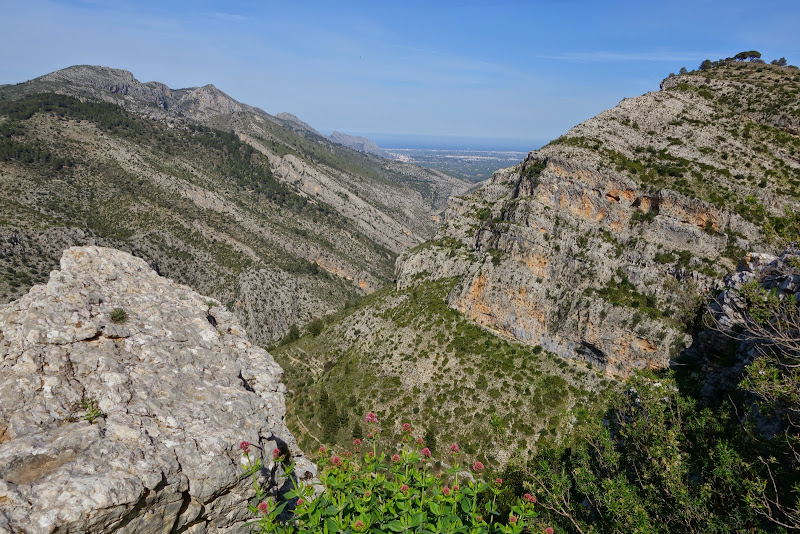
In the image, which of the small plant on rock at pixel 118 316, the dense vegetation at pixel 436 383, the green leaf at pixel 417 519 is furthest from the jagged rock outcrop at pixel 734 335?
the small plant on rock at pixel 118 316

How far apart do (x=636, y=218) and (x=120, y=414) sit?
53.8 metres

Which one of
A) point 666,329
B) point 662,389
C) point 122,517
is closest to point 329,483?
point 122,517

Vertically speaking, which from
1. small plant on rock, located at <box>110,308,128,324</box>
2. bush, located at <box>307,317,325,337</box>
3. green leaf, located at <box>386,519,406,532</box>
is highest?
small plant on rock, located at <box>110,308,128,324</box>

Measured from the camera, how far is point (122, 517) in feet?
22.1

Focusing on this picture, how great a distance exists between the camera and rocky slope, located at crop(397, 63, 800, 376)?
135 ft

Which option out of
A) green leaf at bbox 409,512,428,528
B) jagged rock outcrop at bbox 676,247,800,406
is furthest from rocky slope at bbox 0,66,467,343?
jagged rock outcrop at bbox 676,247,800,406

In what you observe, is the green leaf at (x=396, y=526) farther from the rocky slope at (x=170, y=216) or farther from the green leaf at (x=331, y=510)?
the rocky slope at (x=170, y=216)

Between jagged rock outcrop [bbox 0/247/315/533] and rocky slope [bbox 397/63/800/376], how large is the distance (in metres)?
41.4

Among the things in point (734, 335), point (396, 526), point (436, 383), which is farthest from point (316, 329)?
point (396, 526)

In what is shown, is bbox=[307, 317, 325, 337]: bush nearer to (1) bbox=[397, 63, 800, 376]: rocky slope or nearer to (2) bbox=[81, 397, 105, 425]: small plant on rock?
(1) bbox=[397, 63, 800, 376]: rocky slope

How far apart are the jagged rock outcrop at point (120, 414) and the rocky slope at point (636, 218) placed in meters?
41.4

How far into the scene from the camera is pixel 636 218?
46938 millimetres

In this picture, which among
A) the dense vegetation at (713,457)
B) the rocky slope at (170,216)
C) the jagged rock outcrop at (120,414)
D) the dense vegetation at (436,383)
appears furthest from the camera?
the rocky slope at (170,216)

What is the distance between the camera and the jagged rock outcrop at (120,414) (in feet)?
21.3
